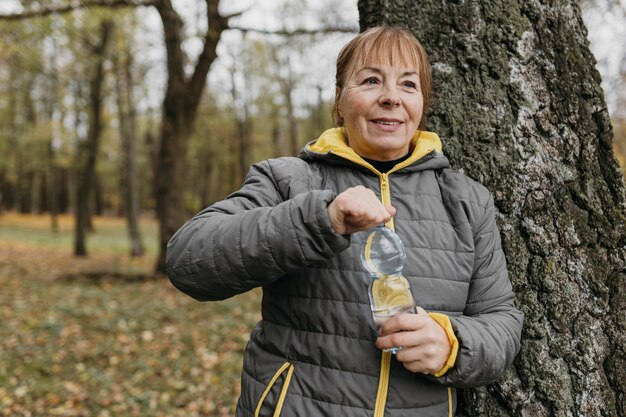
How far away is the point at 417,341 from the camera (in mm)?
1495

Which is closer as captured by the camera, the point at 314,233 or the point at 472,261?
the point at 314,233

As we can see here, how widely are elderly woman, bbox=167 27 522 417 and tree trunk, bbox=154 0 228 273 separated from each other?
8.38m

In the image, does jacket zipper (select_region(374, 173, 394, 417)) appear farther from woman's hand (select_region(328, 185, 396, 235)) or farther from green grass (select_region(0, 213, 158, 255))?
green grass (select_region(0, 213, 158, 255))

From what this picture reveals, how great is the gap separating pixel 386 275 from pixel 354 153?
47cm

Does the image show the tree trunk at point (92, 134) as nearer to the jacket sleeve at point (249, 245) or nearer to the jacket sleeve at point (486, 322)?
the jacket sleeve at point (249, 245)

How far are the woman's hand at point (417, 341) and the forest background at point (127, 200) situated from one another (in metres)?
3.97

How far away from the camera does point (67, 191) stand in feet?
129

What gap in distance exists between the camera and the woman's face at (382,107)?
177cm

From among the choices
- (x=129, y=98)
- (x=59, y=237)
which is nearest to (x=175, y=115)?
(x=129, y=98)

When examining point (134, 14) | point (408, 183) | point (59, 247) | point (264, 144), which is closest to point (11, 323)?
point (408, 183)

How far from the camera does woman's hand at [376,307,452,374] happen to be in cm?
150

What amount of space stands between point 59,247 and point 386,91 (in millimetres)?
19716

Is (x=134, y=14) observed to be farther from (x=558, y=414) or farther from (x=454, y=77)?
(x=558, y=414)

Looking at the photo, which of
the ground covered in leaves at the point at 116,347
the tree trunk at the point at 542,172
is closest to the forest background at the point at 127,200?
the ground covered in leaves at the point at 116,347
